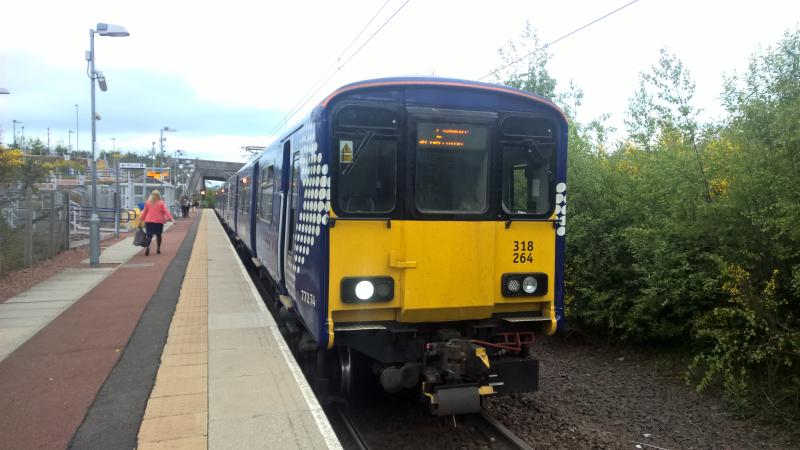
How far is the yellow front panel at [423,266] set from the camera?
4.68m

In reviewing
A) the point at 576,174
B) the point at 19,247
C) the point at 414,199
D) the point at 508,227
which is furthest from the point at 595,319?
the point at 19,247

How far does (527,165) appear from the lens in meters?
5.27

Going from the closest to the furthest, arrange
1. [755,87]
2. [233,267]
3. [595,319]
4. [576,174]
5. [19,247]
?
[755,87] → [595,319] → [576,174] → [19,247] → [233,267]

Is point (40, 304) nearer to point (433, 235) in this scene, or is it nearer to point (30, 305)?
point (30, 305)

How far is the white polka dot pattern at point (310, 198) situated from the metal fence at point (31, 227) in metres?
8.75

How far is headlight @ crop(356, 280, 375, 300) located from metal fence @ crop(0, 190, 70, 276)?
966cm

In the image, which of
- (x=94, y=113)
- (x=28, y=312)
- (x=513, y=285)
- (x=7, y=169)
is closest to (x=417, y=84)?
(x=513, y=285)

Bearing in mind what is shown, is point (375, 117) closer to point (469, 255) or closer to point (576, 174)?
point (469, 255)

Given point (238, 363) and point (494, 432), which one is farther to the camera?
point (238, 363)

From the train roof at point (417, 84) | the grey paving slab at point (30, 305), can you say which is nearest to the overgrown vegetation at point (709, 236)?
the train roof at point (417, 84)

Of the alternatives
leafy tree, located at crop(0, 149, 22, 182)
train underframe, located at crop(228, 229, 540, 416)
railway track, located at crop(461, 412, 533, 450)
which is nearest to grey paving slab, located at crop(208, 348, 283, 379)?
train underframe, located at crop(228, 229, 540, 416)

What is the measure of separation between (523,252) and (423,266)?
3.33 feet

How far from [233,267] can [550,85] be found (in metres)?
9.53

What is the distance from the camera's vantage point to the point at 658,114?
792 cm
